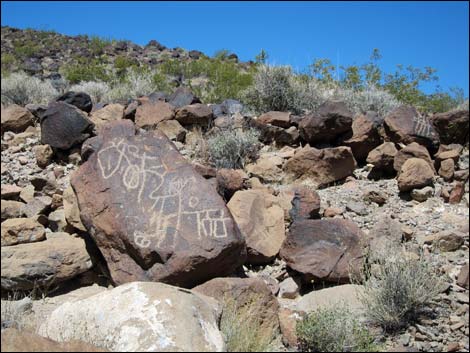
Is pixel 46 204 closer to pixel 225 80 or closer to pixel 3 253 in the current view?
pixel 3 253

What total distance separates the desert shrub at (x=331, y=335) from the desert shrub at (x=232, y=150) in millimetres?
3814

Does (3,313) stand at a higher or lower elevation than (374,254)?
lower

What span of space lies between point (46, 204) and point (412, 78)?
8.60 m

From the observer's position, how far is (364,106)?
9516mm

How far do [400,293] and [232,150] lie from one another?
378 cm

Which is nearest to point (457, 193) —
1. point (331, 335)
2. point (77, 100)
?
point (331, 335)

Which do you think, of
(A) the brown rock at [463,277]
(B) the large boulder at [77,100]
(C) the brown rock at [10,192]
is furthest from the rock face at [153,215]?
(B) the large boulder at [77,100]

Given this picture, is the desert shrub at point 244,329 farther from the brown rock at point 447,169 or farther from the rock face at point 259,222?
the brown rock at point 447,169

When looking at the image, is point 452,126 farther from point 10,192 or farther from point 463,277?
point 10,192

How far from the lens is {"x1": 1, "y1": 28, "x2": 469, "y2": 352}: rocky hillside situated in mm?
3939

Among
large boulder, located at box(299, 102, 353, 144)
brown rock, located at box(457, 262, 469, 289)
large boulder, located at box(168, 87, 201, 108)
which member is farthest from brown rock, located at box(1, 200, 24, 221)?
brown rock, located at box(457, 262, 469, 289)

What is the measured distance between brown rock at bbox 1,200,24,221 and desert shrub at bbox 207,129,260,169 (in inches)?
113

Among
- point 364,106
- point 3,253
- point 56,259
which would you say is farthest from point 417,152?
point 3,253

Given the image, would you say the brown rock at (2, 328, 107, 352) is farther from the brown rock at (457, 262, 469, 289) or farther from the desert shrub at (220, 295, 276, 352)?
the brown rock at (457, 262, 469, 289)
